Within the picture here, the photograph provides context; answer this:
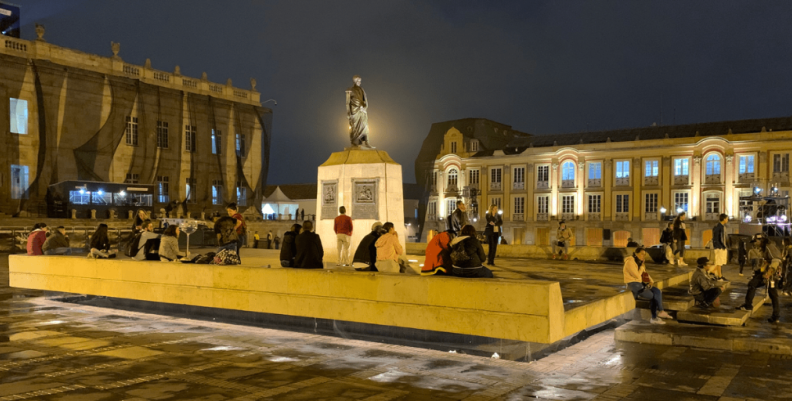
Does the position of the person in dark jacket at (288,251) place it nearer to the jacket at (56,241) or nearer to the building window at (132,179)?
the jacket at (56,241)

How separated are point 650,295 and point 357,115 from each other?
852cm

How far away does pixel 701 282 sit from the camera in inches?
407

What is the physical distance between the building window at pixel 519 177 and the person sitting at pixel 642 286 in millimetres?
46631

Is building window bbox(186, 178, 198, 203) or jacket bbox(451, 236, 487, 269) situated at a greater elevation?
building window bbox(186, 178, 198, 203)

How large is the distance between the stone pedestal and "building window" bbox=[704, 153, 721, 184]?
40.7m

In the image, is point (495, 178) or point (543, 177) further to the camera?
point (495, 178)

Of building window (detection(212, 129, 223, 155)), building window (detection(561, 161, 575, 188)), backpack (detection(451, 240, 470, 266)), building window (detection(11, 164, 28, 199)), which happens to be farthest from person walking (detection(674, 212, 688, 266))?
building window (detection(212, 129, 223, 155))

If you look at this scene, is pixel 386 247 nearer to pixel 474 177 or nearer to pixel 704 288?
pixel 704 288

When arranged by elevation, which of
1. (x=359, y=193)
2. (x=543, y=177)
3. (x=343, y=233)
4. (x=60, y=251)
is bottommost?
(x=60, y=251)

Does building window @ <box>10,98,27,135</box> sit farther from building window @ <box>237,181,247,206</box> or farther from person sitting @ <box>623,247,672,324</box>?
person sitting @ <box>623,247,672,324</box>

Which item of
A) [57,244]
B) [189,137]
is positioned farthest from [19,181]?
[57,244]

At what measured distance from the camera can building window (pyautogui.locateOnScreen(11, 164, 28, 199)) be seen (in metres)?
38.7

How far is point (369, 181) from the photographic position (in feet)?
50.6

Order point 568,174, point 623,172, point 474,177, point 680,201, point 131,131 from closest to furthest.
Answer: point 131,131 → point 680,201 → point 623,172 → point 568,174 → point 474,177
